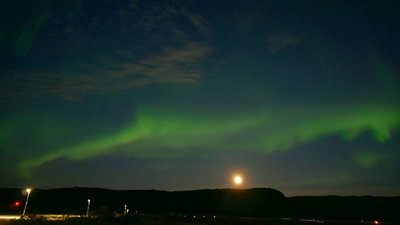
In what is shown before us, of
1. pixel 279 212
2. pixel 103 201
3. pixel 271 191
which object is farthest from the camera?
pixel 271 191

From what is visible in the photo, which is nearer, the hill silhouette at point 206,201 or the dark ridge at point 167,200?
the hill silhouette at point 206,201

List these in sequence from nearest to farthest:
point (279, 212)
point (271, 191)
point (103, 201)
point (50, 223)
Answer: point (50, 223) → point (279, 212) → point (103, 201) → point (271, 191)

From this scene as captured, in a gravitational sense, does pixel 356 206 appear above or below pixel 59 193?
below

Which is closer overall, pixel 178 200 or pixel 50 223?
pixel 50 223

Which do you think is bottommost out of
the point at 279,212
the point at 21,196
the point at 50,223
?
the point at 50,223

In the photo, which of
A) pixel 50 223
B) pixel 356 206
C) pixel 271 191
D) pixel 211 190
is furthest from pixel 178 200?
pixel 50 223

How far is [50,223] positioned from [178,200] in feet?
482

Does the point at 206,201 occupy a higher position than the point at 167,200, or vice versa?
the point at 167,200

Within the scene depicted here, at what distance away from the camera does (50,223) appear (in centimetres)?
4172

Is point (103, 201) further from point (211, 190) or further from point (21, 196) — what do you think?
point (211, 190)

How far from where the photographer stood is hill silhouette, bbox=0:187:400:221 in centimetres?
16625

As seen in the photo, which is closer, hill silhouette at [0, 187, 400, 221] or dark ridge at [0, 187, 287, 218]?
hill silhouette at [0, 187, 400, 221]

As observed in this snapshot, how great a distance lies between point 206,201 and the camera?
185 metres

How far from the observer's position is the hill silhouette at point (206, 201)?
545ft
